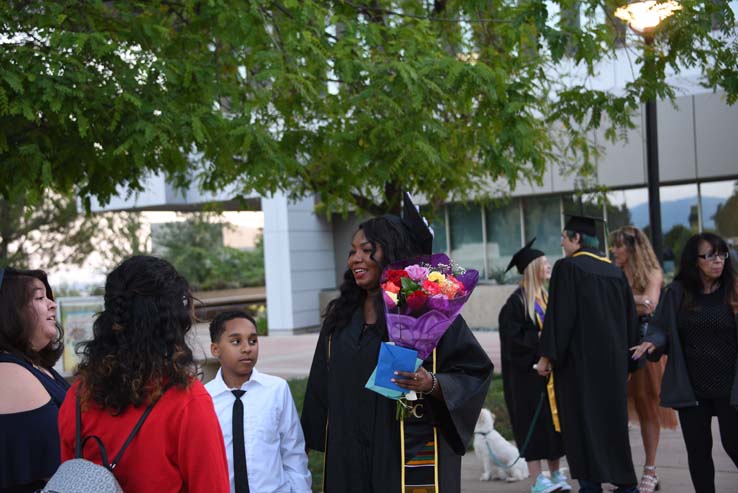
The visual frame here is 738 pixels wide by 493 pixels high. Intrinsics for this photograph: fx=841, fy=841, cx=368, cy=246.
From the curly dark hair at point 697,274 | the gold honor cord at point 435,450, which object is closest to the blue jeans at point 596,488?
the curly dark hair at point 697,274

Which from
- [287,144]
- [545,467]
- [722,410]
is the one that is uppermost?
[287,144]

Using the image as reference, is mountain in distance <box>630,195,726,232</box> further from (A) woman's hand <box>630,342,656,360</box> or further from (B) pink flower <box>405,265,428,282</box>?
(B) pink flower <box>405,265,428,282</box>

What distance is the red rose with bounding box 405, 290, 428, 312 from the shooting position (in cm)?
337

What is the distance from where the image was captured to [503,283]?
21.5 metres

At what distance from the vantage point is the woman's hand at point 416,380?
135 inches

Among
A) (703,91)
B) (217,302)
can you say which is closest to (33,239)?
(217,302)

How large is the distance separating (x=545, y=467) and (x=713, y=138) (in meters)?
11.3

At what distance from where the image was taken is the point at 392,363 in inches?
135

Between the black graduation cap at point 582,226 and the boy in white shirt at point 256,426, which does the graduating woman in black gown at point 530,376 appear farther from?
the boy in white shirt at point 256,426

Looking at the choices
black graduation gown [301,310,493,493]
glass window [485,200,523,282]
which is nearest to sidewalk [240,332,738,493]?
black graduation gown [301,310,493,493]

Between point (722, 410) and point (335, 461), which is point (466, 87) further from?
point (335, 461)

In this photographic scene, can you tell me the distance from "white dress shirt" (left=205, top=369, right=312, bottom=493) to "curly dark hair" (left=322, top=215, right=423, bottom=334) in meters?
0.45

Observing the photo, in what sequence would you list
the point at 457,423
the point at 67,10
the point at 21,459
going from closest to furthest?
the point at 21,459, the point at 457,423, the point at 67,10

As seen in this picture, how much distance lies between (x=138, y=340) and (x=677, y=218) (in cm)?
1783
